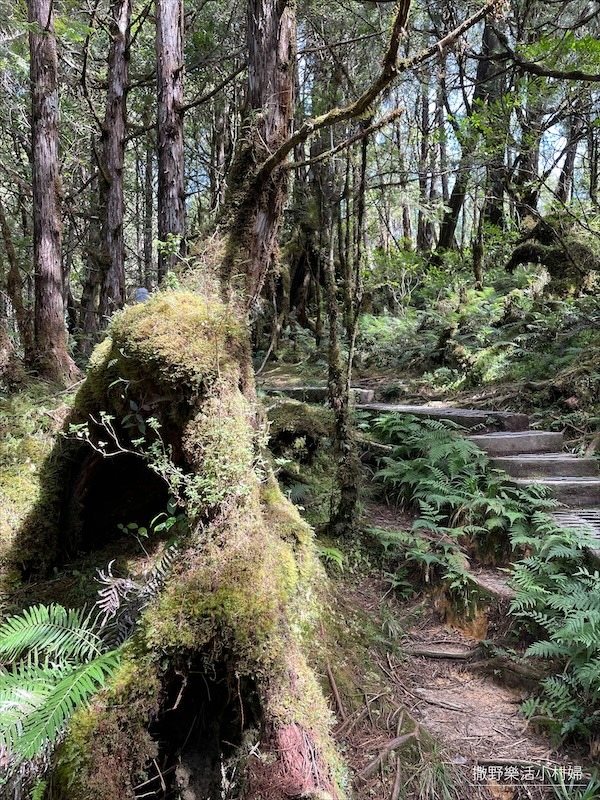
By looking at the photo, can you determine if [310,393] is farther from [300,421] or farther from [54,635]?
[54,635]

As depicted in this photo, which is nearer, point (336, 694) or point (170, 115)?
point (336, 694)

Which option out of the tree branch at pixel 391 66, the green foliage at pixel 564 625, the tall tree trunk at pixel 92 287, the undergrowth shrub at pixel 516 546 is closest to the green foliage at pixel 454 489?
the undergrowth shrub at pixel 516 546

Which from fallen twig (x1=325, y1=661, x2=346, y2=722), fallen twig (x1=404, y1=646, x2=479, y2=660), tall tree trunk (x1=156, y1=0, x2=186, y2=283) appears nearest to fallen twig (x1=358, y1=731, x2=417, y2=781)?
fallen twig (x1=325, y1=661, x2=346, y2=722)

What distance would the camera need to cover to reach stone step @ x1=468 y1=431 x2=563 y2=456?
6.58 metres

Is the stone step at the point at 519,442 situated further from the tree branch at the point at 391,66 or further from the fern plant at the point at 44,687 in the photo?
the fern plant at the point at 44,687

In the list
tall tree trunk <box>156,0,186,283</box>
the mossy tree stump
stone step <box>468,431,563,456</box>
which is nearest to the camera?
the mossy tree stump

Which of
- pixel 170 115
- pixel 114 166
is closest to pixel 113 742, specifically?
pixel 170 115

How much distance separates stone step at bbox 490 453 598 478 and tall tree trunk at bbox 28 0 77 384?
222 inches

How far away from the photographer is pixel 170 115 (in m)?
8.12

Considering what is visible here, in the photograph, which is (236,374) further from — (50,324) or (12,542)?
(50,324)

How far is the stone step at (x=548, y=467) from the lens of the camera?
6145 millimetres

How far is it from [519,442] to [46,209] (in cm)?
693

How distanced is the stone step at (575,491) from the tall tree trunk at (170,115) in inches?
231

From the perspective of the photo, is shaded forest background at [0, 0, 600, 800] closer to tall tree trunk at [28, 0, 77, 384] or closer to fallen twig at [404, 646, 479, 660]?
tall tree trunk at [28, 0, 77, 384]
